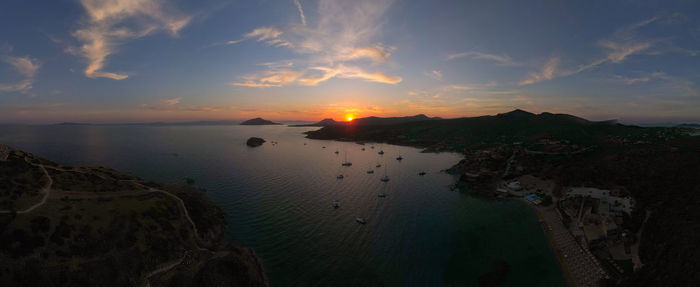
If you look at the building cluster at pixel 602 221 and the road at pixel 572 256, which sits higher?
the building cluster at pixel 602 221

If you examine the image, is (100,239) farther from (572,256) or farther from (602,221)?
(602,221)

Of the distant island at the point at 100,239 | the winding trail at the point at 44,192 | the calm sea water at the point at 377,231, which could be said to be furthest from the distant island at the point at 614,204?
the winding trail at the point at 44,192

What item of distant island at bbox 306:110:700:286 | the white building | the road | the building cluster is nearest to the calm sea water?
the road

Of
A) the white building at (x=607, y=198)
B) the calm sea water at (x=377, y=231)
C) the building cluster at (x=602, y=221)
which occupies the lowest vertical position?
the calm sea water at (x=377, y=231)

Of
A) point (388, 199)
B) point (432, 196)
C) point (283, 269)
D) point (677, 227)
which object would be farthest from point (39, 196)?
point (677, 227)

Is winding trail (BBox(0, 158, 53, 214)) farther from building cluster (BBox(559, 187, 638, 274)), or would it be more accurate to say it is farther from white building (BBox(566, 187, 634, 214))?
white building (BBox(566, 187, 634, 214))

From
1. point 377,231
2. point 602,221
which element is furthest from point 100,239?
point 602,221

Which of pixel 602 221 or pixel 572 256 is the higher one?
pixel 602 221

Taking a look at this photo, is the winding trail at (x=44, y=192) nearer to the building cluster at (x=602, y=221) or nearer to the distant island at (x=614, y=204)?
the distant island at (x=614, y=204)
